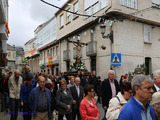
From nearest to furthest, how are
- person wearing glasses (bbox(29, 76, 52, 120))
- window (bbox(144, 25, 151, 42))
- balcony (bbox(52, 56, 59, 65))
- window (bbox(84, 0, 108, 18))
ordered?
person wearing glasses (bbox(29, 76, 52, 120)) < window (bbox(84, 0, 108, 18)) < window (bbox(144, 25, 151, 42)) < balcony (bbox(52, 56, 59, 65))

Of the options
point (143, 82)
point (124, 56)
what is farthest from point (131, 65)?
point (143, 82)

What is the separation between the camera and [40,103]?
15.1 ft

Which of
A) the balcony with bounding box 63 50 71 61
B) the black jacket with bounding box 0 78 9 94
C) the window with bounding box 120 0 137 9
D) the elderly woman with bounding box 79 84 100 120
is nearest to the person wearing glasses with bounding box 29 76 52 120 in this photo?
the elderly woman with bounding box 79 84 100 120

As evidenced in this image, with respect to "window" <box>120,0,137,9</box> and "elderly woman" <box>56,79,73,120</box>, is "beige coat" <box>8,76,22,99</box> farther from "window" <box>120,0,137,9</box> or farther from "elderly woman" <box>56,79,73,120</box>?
"window" <box>120,0,137,9</box>

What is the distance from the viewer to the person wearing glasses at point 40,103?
4.60m

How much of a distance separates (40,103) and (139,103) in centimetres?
308

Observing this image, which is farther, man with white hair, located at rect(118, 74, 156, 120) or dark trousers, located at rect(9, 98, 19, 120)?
dark trousers, located at rect(9, 98, 19, 120)

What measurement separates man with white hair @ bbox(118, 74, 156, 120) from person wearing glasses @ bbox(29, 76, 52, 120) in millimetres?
2897

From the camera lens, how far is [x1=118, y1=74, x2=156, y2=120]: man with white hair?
2.11 metres

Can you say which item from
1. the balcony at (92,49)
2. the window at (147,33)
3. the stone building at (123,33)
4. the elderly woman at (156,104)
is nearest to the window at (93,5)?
the stone building at (123,33)

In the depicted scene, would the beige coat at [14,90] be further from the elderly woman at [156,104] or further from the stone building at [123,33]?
the stone building at [123,33]

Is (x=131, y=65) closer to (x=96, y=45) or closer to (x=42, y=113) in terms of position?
(x=96, y=45)

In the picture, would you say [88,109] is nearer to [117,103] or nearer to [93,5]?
[117,103]

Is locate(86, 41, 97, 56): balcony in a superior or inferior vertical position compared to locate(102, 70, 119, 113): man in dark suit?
superior
